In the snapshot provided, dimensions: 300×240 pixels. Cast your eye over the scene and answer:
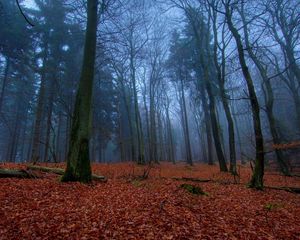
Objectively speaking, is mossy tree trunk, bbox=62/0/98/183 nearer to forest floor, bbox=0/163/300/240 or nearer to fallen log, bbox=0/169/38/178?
forest floor, bbox=0/163/300/240

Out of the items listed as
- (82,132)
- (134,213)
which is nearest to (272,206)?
(134,213)

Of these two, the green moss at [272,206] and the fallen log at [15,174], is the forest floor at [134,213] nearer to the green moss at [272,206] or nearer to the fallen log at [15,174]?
the green moss at [272,206]

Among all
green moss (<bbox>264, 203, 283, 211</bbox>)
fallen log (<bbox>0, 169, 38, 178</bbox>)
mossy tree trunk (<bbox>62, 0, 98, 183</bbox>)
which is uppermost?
mossy tree trunk (<bbox>62, 0, 98, 183</bbox>)

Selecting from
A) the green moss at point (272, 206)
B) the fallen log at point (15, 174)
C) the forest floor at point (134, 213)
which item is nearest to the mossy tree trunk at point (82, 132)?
the forest floor at point (134, 213)

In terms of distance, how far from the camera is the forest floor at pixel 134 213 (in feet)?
12.8

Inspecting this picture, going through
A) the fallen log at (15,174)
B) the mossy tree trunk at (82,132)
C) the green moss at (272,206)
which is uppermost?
the mossy tree trunk at (82,132)

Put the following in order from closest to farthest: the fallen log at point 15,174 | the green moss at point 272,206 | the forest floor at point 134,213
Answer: the forest floor at point 134,213, the green moss at point 272,206, the fallen log at point 15,174

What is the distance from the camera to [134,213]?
4773 millimetres

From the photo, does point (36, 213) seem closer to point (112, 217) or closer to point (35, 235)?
point (35, 235)

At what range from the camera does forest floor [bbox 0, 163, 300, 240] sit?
3.91 metres

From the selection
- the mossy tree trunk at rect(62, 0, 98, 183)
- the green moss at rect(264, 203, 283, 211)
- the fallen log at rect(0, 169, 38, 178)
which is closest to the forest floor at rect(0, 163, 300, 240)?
the green moss at rect(264, 203, 283, 211)

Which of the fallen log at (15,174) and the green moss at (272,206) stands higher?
the fallen log at (15,174)

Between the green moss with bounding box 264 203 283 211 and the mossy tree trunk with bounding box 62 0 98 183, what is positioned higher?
the mossy tree trunk with bounding box 62 0 98 183

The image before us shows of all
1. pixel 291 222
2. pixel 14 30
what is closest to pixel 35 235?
pixel 291 222
